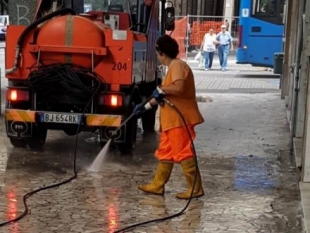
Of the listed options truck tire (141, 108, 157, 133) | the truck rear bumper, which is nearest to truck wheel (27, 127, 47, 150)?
the truck rear bumper

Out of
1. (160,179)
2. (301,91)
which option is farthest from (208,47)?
(160,179)

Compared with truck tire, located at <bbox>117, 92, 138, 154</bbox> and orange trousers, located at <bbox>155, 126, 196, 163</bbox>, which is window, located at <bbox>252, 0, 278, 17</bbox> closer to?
truck tire, located at <bbox>117, 92, 138, 154</bbox>

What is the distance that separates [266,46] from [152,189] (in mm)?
18020

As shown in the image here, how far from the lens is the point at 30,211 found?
6684 mm

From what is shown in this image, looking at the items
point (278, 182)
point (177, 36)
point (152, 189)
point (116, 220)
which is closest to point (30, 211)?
point (116, 220)

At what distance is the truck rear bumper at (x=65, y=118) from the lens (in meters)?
9.01

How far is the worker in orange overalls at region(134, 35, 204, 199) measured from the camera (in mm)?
7039

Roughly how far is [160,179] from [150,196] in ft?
0.70

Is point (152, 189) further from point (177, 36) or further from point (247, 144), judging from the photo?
point (177, 36)

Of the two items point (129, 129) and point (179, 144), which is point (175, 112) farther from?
point (129, 129)

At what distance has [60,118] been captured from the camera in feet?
29.9

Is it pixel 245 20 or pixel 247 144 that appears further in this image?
pixel 245 20

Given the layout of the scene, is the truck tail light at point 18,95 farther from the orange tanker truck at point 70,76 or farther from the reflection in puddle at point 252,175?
the reflection in puddle at point 252,175

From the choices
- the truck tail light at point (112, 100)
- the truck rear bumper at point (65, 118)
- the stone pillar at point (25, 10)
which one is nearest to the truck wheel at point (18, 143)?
the truck rear bumper at point (65, 118)
